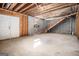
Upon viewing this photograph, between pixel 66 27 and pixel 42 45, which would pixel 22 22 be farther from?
pixel 66 27

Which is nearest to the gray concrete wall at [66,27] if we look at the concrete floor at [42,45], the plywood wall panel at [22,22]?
the concrete floor at [42,45]

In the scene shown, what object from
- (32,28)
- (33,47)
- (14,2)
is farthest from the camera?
(32,28)

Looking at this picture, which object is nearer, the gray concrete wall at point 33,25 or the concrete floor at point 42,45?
the concrete floor at point 42,45

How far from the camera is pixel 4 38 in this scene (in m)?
2.27

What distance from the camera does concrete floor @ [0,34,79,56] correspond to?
2.18m

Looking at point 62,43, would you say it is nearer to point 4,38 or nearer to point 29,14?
point 29,14

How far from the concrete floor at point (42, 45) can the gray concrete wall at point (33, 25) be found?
0.11 meters

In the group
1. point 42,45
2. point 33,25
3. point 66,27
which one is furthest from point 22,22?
point 66,27

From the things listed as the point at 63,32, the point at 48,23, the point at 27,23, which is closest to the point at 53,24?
the point at 48,23

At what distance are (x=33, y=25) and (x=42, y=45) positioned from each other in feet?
1.54

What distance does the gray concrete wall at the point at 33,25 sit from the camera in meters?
2.34

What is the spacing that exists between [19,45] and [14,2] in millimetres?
884

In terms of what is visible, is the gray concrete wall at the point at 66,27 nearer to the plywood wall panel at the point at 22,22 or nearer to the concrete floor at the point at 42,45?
the concrete floor at the point at 42,45

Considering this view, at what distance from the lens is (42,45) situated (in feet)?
7.70
